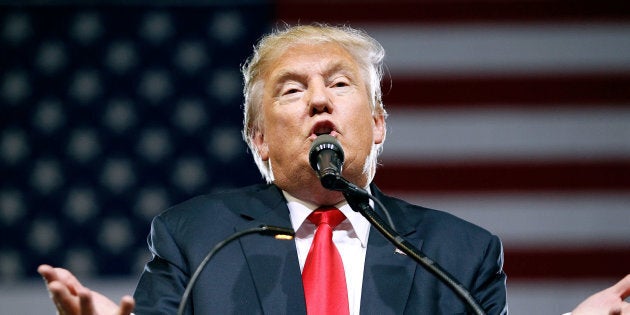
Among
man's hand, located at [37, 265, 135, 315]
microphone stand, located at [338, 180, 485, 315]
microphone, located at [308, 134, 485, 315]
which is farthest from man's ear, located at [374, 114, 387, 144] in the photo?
man's hand, located at [37, 265, 135, 315]

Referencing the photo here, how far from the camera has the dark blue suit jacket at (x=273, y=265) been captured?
1694 mm

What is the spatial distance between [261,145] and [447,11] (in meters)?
1.47

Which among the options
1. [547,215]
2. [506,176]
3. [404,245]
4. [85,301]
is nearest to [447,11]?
[506,176]

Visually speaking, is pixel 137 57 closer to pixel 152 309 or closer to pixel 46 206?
pixel 46 206

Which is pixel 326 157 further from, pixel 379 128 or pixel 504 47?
pixel 504 47

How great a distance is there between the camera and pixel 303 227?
73.8 inches

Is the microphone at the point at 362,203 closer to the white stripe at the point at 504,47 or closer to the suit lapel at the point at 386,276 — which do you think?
the suit lapel at the point at 386,276

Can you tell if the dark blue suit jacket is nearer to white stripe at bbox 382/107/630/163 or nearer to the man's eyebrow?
the man's eyebrow

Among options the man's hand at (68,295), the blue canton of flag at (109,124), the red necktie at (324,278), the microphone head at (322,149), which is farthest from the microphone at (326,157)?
the blue canton of flag at (109,124)

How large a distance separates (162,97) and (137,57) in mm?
186

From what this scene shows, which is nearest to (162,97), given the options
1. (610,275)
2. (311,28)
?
(311,28)

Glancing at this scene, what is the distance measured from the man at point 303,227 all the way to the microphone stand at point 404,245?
31 cm

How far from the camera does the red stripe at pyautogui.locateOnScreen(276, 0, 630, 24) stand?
3.22 metres

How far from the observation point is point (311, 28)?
210cm
